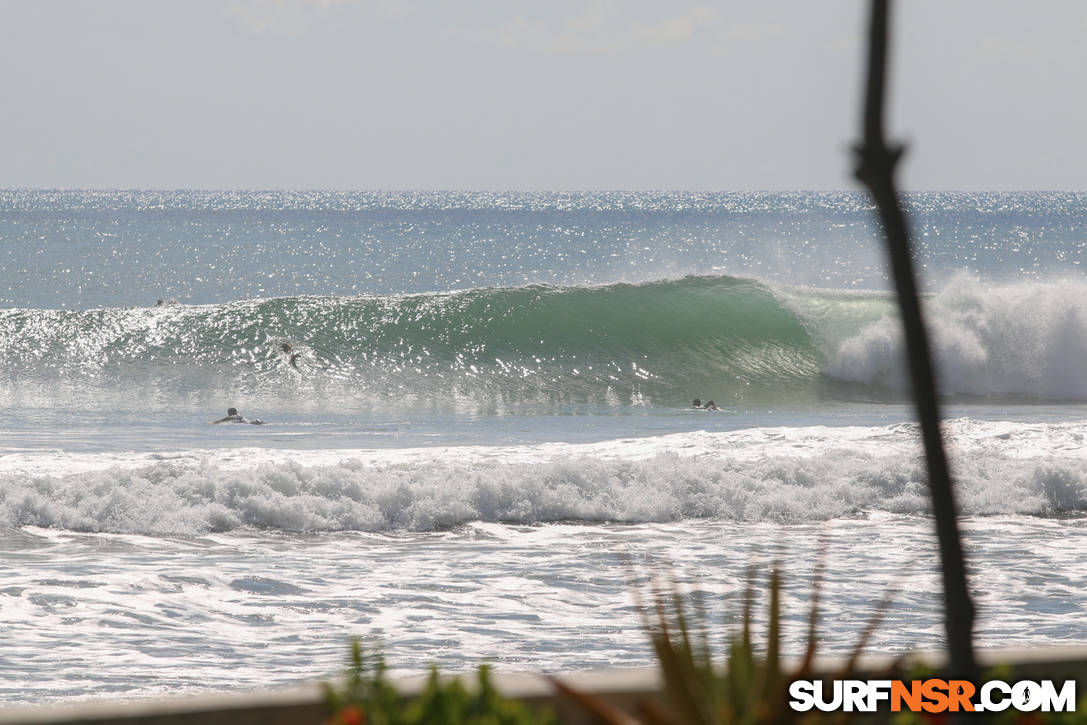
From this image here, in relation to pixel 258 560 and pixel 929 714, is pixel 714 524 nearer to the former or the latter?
pixel 258 560

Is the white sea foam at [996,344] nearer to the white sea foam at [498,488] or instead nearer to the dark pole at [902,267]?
the white sea foam at [498,488]

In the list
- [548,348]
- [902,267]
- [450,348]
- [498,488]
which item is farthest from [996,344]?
[902,267]

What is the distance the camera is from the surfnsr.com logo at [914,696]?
2.18m

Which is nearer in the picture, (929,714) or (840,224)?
(929,714)

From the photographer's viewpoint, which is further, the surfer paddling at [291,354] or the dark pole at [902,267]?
the surfer paddling at [291,354]

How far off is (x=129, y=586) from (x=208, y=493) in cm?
280

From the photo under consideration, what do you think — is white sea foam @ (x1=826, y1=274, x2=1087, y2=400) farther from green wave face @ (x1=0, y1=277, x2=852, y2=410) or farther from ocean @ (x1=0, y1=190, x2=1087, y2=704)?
green wave face @ (x1=0, y1=277, x2=852, y2=410)

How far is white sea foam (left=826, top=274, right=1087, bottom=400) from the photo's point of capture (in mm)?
23344

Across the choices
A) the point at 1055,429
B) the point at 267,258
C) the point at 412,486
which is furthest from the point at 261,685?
the point at 267,258

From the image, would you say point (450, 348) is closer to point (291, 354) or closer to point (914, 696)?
point (291, 354)

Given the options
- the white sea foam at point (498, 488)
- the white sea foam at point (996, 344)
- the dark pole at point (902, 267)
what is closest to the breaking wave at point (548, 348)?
the white sea foam at point (996, 344)

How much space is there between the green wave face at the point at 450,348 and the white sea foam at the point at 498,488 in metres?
8.92

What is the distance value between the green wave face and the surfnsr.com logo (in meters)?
18.7

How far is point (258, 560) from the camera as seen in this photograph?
8.88 meters
